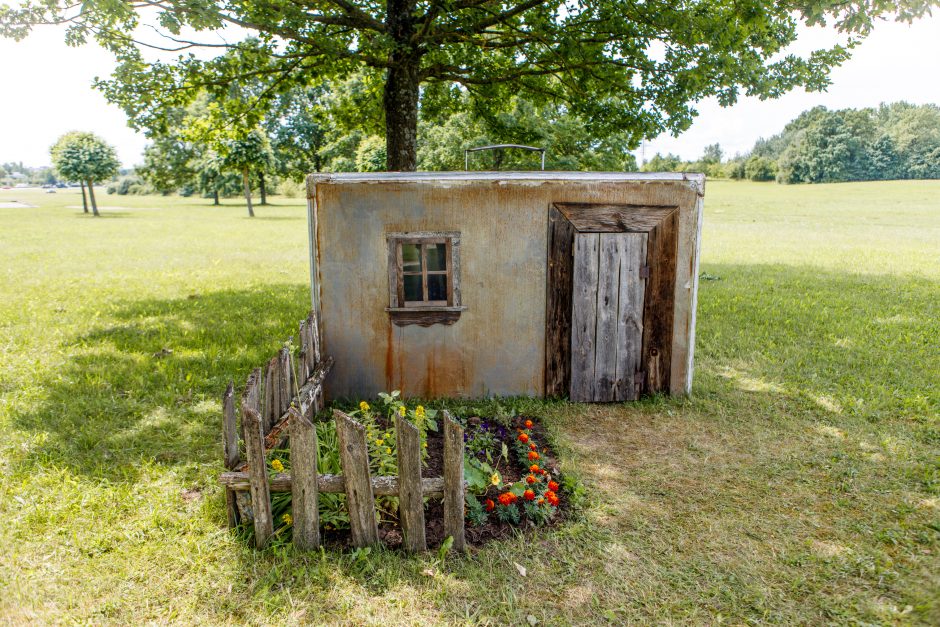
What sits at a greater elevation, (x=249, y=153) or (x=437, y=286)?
(x=249, y=153)

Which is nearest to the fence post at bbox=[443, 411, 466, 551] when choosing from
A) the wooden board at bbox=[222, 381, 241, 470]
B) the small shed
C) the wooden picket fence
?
the wooden picket fence

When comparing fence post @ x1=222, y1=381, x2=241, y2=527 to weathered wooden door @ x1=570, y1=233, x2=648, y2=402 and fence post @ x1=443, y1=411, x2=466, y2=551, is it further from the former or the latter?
weathered wooden door @ x1=570, y1=233, x2=648, y2=402

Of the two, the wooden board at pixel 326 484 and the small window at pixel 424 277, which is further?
the small window at pixel 424 277

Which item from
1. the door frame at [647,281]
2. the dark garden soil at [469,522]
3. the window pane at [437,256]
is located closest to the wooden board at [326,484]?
the dark garden soil at [469,522]

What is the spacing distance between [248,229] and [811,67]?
2728cm

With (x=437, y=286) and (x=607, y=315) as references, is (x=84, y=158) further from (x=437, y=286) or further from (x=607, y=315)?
(x=607, y=315)

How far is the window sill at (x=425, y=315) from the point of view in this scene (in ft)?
23.0

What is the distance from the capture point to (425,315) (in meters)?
7.07

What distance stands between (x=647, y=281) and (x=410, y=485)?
4109 millimetres

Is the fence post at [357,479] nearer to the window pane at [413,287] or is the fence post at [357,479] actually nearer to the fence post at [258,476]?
the fence post at [258,476]

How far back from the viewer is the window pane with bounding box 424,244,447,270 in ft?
22.9

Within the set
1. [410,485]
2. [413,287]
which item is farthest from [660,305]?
[410,485]

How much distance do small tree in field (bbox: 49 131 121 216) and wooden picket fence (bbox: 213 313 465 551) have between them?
142ft

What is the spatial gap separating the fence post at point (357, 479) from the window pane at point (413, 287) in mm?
2977
